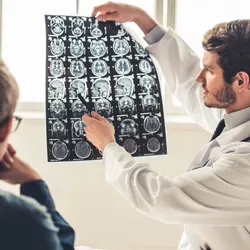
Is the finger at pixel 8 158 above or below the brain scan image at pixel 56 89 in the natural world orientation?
below

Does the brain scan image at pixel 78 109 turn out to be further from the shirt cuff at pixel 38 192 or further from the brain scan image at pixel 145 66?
the shirt cuff at pixel 38 192

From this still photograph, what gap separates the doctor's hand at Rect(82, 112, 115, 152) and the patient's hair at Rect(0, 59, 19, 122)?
20.0 inches

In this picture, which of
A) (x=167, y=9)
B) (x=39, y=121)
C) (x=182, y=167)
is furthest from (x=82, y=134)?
(x=167, y=9)

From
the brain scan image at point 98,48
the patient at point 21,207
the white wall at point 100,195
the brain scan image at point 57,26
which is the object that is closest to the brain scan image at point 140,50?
the brain scan image at point 98,48

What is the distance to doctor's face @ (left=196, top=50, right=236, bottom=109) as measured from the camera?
4.34 feet

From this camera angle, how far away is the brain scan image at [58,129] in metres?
1.31

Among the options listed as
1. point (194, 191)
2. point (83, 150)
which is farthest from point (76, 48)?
point (194, 191)

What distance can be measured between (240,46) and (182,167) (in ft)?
2.48

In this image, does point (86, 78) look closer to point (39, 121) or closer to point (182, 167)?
point (39, 121)

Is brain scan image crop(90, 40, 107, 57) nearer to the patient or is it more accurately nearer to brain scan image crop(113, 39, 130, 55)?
brain scan image crop(113, 39, 130, 55)

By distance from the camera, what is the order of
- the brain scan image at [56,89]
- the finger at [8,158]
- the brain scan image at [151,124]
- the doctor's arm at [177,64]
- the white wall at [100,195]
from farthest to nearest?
the white wall at [100,195]
the doctor's arm at [177,64]
the brain scan image at [151,124]
the brain scan image at [56,89]
the finger at [8,158]

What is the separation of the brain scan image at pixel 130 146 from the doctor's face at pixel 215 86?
23 centimetres

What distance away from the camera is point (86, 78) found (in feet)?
4.48

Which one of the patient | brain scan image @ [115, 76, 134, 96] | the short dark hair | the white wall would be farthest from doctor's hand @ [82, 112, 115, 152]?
the white wall
